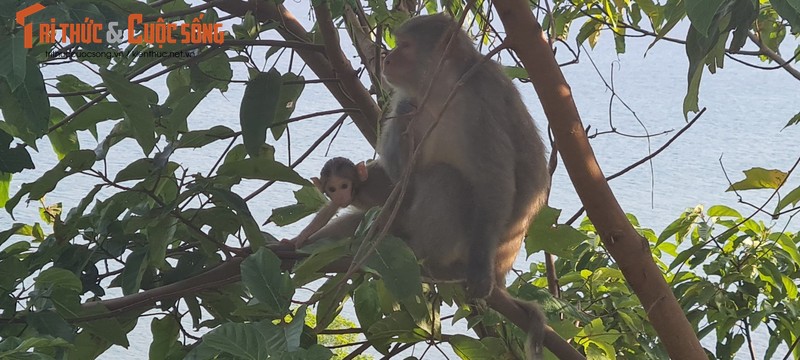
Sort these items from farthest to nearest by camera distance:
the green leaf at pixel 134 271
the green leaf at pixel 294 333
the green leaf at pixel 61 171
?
1. the green leaf at pixel 134 271
2. the green leaf at pixel 61 171
3. the green leaf at pixel 294 333

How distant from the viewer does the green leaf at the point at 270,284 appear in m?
1.38

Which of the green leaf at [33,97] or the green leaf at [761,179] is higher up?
the green leaf at [761,179]

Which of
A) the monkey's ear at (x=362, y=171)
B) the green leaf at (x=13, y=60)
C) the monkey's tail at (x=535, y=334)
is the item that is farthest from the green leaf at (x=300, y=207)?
the green leaf at (x=13, y=60)

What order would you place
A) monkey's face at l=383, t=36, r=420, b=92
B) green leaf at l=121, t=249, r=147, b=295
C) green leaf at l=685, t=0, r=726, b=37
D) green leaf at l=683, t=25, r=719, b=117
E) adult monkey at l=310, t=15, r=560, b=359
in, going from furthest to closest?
monkey's face at l=383, t=36, r=420, b=92, adult monkey at l=310, t=15, r=560, b=359, green leaf at l=121, t=249, r=147, b=295, green leaf at l=683, t=25, r=719, b=117, green leaf at l=685, t=0, r=726, b=37

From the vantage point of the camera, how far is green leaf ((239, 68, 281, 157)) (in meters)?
1.88

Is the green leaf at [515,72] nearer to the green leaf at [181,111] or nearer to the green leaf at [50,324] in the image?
the green leaf at [181,111]

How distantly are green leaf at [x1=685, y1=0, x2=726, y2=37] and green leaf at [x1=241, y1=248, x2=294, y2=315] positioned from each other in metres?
0.70

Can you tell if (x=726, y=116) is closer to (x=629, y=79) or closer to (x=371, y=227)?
(x=629, y=79)

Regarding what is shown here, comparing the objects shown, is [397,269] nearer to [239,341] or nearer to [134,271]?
[239,341]

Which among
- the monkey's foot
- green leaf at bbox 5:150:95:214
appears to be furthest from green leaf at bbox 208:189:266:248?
the monkey's foot


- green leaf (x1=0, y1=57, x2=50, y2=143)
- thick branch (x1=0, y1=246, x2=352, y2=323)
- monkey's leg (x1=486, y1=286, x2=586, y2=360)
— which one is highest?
monkey's leg (x1=486, y1=286, x2=586, y2=360)

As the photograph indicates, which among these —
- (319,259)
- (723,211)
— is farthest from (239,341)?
(723,211)

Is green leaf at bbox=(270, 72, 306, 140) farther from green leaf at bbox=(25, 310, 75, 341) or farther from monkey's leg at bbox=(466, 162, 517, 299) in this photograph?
green leaf at bbox=(25, 310, 75, 341)

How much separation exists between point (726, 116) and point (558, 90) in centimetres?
305
